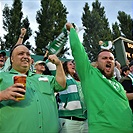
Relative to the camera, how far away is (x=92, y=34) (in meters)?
30.6

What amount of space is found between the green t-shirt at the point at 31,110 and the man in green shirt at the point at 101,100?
0.38 m

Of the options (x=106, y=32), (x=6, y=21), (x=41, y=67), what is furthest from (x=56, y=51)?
(x=106, y=32)

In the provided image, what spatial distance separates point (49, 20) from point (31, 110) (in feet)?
81.7

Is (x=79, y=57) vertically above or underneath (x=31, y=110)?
above

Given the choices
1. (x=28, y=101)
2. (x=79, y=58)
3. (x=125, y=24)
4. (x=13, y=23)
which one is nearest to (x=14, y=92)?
(x=28, y=101)

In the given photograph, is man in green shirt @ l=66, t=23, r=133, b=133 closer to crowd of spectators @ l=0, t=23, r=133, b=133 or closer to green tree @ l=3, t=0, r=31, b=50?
crowd of spectators @ l=0, t=23, r=133, b=133

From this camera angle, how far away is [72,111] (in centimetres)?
323

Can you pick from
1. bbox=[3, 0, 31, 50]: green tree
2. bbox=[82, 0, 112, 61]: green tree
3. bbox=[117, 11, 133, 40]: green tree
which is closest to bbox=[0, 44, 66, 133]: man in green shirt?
bbox=[3, 0, 31, 50]: green tree

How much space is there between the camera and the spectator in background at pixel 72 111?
10.3 feet

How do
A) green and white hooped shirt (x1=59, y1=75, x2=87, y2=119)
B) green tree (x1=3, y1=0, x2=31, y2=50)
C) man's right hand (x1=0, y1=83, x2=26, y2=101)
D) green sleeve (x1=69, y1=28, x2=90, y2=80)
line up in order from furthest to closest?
1. green tree (x1=3, y1=0, x2=31, y2=50)
2. green and white hooped shirt (x1=59, y1=75, x2=87, y2=119)
3. green sleeve (x1=69, y1=28, x2=90, y2=80)
4. man's right hand (x1=0, y1=83, x2=26, y2=101)

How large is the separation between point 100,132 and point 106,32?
28.1 meters

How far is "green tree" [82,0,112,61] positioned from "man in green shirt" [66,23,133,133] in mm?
26291

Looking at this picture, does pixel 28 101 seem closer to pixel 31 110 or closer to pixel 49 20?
pixel 31 110

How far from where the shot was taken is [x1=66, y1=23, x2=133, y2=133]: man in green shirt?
238cm
